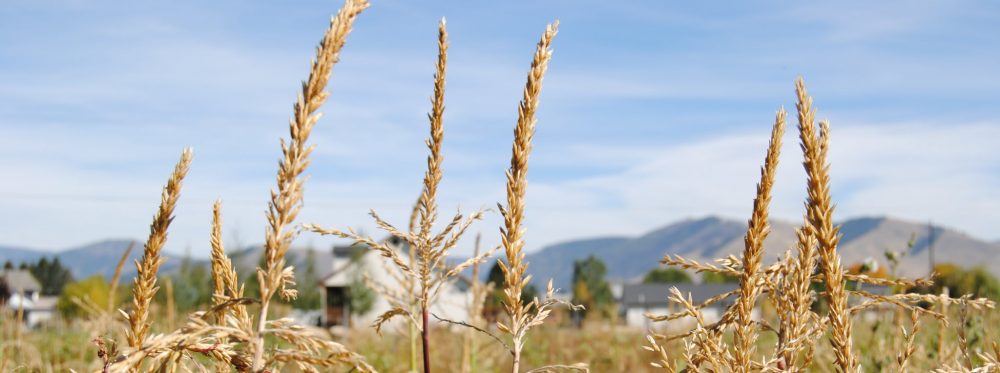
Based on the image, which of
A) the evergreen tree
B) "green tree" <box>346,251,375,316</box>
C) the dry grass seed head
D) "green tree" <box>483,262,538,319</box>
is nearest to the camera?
the dry grass seed head

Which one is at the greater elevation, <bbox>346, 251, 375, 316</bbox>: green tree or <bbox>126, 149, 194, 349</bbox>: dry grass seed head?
<bbox>126, 149, 194, 349</bbox>: dry grass seed head

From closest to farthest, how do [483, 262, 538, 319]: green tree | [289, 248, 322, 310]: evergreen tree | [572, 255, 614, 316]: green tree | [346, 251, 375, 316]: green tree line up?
1. [483, 262, 538, 319]: green tree
2. [346, 251, 375, 316]: green tree
3. [289, 248, 322, 310]: evergreen tree
4. [572, 255, 614, 316]: green tree

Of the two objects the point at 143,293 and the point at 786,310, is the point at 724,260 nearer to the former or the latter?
the point at 786,310

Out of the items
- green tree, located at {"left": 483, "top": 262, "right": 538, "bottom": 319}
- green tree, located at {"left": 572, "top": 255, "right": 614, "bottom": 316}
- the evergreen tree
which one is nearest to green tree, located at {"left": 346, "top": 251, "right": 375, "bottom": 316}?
the evergreen tree

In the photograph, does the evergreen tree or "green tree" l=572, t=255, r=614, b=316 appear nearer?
the evergreen tree

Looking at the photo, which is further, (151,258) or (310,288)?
(310,288)

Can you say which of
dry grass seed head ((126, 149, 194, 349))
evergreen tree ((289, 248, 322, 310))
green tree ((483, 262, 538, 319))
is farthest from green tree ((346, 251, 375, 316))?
dry grass seed head ((126, 149, 194, 349))

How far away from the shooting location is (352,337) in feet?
55.9

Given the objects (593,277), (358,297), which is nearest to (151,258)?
(358,297)

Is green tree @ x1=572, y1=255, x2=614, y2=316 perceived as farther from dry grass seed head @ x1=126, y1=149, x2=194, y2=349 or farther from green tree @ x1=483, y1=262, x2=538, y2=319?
dry grass seed head @ x1=126, y1=149, x2=194, y2=349

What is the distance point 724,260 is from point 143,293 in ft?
4.24

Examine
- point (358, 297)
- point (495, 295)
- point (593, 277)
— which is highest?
point (495, 295)

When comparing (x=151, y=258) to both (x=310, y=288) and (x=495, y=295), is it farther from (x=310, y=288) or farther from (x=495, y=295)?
(x=310, y=288)

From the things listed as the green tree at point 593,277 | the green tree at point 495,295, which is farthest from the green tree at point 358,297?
the green tree at point 593,277
